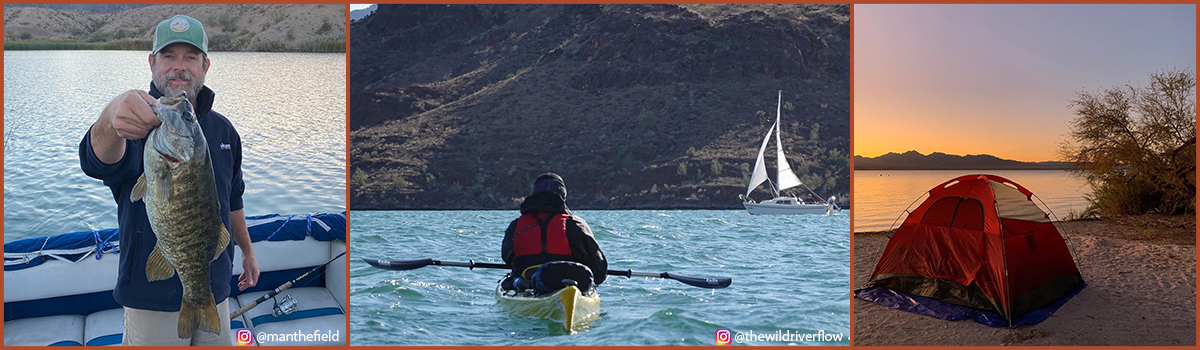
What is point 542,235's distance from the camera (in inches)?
201

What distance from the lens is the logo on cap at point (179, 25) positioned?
91.4 inches

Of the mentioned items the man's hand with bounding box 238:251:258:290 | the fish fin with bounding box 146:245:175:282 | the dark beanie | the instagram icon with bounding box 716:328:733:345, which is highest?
the dark beanie

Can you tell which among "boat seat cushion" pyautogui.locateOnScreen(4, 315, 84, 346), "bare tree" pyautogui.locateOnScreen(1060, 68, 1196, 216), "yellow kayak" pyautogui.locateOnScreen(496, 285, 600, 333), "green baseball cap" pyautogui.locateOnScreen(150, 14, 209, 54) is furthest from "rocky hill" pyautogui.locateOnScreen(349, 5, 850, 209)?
"green baseball cap" pyautogui.locateOnScreen(150, 14, 209, 54)

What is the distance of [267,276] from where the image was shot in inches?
167

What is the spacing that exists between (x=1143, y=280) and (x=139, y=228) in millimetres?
8904

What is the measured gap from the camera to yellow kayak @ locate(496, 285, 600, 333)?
4742 mm

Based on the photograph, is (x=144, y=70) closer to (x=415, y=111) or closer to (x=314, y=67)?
(x=314, y=67)

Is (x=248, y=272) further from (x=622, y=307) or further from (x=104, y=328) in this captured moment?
(x=622, y=307)

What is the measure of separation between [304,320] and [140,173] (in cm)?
192

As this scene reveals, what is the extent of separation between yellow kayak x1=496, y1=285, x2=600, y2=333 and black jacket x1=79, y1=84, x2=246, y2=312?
254cm

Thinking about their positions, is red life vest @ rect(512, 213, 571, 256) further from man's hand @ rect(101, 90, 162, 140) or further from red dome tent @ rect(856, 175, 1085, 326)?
man's hand @ rect(101, 90, 162, 140)

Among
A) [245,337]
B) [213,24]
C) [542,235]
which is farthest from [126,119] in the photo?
[213,24]

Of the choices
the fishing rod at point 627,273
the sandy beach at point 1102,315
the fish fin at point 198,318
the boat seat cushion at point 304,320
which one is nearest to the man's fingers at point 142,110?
the fish fin at point 198,318

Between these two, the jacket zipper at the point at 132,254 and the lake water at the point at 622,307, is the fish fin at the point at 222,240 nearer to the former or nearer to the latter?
the jacket zipper at the point at 132,254
